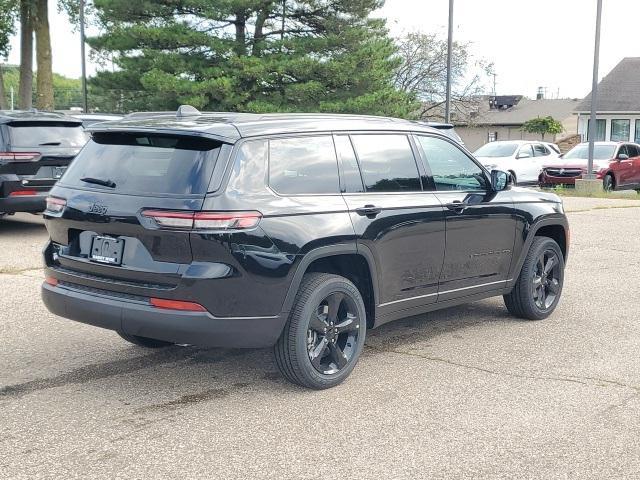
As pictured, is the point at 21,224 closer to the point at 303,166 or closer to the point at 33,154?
the point at 33,154

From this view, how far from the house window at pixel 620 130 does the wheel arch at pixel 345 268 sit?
51.5 m

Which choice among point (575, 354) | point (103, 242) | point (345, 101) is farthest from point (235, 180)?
point (345, 101)

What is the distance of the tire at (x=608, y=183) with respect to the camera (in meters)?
25.0

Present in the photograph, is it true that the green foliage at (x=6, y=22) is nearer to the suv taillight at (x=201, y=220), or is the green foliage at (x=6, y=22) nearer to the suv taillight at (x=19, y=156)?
the suv taillight at (x=19, y=156)

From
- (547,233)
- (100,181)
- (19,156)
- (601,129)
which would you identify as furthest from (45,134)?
(601,129)

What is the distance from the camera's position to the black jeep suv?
4496 millimetres

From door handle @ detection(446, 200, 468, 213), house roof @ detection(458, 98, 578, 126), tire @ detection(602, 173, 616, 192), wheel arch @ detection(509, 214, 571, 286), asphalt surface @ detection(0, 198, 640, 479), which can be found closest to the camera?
asphalt surface @ detection(0, 198, 640, 479)

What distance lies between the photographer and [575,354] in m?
5.93

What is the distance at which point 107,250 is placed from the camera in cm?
474

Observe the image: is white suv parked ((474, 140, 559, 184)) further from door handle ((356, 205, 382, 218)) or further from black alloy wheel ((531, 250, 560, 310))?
door handle ((356, 205, 382, 218))

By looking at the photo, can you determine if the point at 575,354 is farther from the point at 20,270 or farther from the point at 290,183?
the point at 20,270

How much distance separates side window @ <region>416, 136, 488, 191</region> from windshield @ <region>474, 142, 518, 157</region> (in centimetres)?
1957

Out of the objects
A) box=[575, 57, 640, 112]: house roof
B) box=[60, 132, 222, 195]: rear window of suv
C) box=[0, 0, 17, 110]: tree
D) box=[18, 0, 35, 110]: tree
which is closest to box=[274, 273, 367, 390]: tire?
box=[60, 132, 222, 195]: rear window of suv

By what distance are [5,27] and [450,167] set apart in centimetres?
3019
